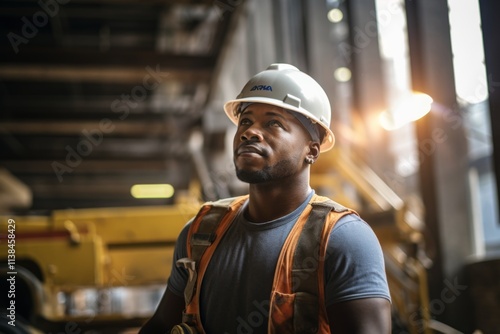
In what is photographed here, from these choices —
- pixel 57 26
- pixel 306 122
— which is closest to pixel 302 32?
pixel 57 26

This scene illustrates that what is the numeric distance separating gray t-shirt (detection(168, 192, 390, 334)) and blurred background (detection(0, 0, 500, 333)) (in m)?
2.43

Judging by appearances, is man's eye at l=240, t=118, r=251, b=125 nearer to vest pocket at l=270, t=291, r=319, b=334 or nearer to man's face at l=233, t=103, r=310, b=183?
man's face at l=233, t=103, r=310, b=183

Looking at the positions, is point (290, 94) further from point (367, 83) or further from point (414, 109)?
point (367, 83)

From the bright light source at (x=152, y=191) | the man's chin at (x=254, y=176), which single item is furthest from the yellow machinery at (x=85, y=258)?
the bright light source at (x=152, y=191)

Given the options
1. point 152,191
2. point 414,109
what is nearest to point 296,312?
point 414,109

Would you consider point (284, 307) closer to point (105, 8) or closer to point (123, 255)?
point (123, 255)

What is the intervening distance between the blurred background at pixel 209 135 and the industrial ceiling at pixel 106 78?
4cm

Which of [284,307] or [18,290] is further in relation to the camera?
[18,290]

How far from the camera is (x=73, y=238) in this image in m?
7.42

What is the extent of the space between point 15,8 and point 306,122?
10.1 meters

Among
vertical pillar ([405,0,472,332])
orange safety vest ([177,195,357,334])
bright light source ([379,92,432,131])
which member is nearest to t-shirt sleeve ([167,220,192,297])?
orange safety vest ([177,195,357,334])

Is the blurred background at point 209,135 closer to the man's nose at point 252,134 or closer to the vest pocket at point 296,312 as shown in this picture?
the man's nose at point 252,134

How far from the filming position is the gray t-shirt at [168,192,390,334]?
2.74 meters

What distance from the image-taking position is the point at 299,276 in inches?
111
